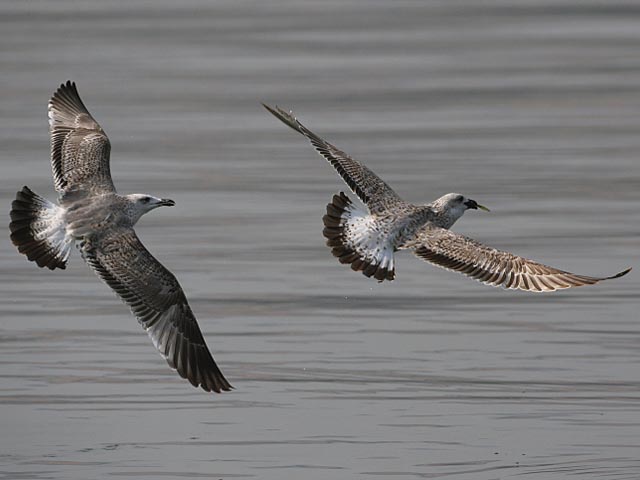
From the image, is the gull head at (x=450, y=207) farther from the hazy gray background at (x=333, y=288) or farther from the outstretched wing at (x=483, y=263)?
the hazy gray background at (x=333, y=288)

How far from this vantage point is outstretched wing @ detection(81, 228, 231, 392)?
32.9ft

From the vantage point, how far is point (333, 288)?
42.7 ft

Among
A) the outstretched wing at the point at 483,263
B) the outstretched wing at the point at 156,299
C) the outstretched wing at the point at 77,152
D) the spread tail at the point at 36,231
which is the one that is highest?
the outstretched wing at the point at 77,152

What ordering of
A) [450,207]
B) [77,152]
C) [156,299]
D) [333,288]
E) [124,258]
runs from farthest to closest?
1. [333,288]
2. [77,152]
3. [450,207]
4. [156,299]
5. [124,258]

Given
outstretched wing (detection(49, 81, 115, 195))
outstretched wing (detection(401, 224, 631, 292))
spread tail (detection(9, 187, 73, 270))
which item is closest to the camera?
spread tail (detection(9, 187, 73, 270))

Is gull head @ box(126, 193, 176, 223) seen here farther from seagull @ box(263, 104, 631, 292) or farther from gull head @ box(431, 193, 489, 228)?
gull head @ box(431, 193, 489, 228)

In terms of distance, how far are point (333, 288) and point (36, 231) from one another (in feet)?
11.0

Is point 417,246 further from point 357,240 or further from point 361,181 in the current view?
point 361,181

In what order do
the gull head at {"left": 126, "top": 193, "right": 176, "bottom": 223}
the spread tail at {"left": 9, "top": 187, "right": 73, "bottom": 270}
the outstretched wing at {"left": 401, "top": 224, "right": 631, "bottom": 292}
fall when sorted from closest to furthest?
the spread tail at {"left": 9, "top": 187, "right": 73, "bottom": 270}
the outstretched wing at {"left": 401, "top": 224, "right": 631, "bottom": 292}
the gull head at {"left": 126, "top": 193, "right": 176, "bottom": 223}

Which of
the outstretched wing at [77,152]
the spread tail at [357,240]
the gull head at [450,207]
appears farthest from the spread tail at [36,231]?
the gull head at [450,207]

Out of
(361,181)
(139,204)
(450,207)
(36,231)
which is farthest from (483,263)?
(36,231)

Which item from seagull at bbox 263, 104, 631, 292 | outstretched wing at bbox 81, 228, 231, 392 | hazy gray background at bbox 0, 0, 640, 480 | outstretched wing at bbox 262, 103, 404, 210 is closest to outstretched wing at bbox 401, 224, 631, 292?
seagull at bbox 263, 104, 631, 292

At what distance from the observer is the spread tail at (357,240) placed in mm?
10234

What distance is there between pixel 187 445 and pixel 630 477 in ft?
7.27
